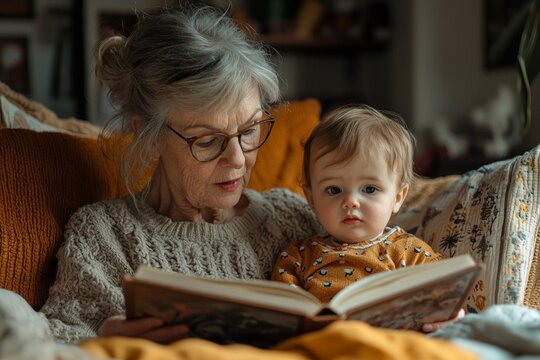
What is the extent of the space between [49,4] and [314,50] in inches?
65.9

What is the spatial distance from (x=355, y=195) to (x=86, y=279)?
1.84ft

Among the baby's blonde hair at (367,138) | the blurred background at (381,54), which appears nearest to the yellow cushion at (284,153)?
the baby's blonde hair at (367,138)

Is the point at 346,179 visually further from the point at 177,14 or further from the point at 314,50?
the point at 314,50

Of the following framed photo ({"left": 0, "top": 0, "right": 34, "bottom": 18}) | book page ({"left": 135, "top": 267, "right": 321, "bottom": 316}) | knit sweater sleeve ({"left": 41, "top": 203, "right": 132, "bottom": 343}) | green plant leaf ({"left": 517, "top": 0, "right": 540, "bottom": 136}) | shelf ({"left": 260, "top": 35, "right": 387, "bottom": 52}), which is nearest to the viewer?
book page ({"left": 135, "top": 267, "right": 321, "bottom": 316})

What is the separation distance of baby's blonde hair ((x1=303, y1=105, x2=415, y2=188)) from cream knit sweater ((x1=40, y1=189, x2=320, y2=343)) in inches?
8.8

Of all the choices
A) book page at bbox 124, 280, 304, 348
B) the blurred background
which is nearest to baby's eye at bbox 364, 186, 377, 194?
book page at bbox 124, 280, 304, 348

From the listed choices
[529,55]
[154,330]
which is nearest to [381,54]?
[529,55]

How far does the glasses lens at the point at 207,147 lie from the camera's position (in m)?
1.50

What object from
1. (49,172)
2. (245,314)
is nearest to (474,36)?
(49,172)

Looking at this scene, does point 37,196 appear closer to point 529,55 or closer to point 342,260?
point 342,260

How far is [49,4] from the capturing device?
414cm

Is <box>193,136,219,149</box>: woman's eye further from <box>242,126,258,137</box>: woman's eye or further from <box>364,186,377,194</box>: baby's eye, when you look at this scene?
<box>364,186,377,194</box>: baby's eye

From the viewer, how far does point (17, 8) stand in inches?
160

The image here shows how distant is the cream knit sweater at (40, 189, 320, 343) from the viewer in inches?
55.2
